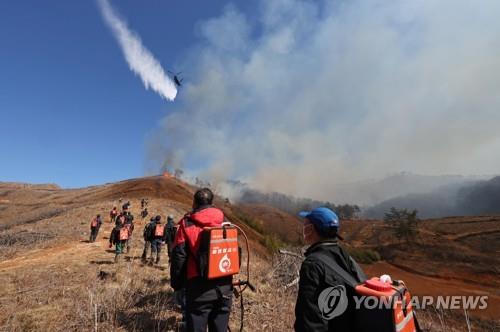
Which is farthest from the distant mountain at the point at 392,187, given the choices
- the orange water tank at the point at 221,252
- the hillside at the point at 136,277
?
the orange water tank at the point at 221,252

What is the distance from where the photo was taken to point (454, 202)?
130 m

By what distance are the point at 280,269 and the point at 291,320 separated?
11.9 ft

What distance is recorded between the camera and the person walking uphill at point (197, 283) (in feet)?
12.0

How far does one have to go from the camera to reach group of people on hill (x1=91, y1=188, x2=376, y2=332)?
2.38 metres

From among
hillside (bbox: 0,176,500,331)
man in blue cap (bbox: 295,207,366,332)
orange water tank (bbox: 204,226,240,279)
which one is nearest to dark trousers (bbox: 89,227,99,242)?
hillside (bbox: 0,176,500,331)

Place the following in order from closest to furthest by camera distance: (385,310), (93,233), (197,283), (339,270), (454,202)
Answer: (385,310)
(339,270)
(197,283)
(93,233)
(454,202)

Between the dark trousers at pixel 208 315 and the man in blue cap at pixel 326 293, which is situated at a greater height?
the man in blue cap at pixel 326 293

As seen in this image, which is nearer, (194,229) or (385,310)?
(385,310)

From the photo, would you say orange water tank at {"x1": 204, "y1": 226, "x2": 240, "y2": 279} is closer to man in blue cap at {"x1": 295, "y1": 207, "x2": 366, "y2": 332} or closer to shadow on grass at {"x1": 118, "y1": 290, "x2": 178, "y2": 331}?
man in blue cap at {"x1": 295, "y1": 207, "x2": 366, "y2": 332}

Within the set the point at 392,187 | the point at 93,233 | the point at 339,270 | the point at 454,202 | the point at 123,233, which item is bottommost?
the point at 339,270

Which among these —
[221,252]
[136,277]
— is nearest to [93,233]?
[136,277]

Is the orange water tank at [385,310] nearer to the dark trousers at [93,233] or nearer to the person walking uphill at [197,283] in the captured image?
the person walking uphill at [197,283]

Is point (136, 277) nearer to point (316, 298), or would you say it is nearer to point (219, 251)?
point (219, 251)

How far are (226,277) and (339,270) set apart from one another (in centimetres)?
184
